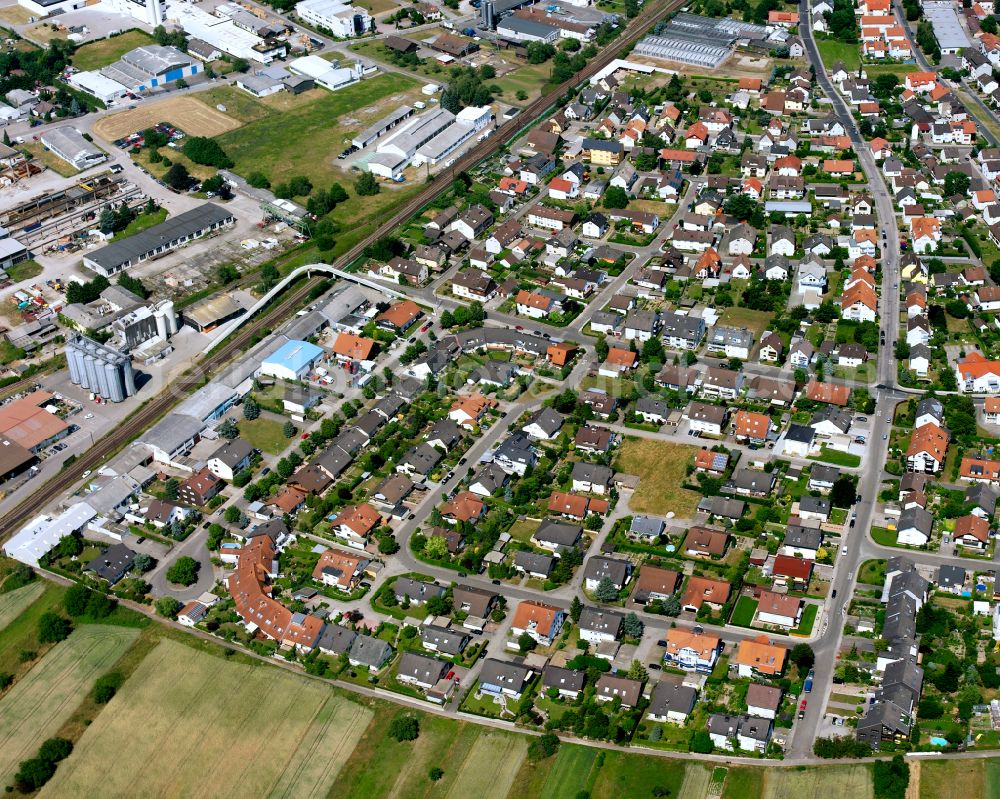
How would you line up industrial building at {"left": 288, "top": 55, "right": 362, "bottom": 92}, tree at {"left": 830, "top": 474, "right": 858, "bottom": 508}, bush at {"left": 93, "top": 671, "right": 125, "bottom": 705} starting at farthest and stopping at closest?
industrial building at {"left": 288, "top": 55, "right": 362, "bottom": 92}
tree at {"left": 830, "top": 474, "right": 858, "bottom": 508}
bush at {"left": 93, "top": 671, "right": 125, "bottom": 705}

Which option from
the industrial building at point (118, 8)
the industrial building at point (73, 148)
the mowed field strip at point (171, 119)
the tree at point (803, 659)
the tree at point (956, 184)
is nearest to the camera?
the tree at point (803, 659)

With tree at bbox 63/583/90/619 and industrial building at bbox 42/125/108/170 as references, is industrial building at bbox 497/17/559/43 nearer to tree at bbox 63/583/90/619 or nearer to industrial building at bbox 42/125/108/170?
industrial building at bbox 42/125/108/170

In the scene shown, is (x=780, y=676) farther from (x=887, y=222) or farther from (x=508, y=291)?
(x=887, y=222)

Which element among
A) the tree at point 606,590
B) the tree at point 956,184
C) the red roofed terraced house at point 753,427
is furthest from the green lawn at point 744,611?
the tree at point 956,184

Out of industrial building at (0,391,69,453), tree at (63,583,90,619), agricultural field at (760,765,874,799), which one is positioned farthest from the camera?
industrial building at (0,391,69,453)

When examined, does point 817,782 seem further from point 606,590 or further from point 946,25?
point 946,25

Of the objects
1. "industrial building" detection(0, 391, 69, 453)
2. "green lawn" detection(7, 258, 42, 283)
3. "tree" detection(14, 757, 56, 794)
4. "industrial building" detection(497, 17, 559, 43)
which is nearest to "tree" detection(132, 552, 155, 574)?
"tree" detection(14, 757, 56, 794)

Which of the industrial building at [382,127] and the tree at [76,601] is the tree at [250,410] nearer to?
the tree at [76,601]
